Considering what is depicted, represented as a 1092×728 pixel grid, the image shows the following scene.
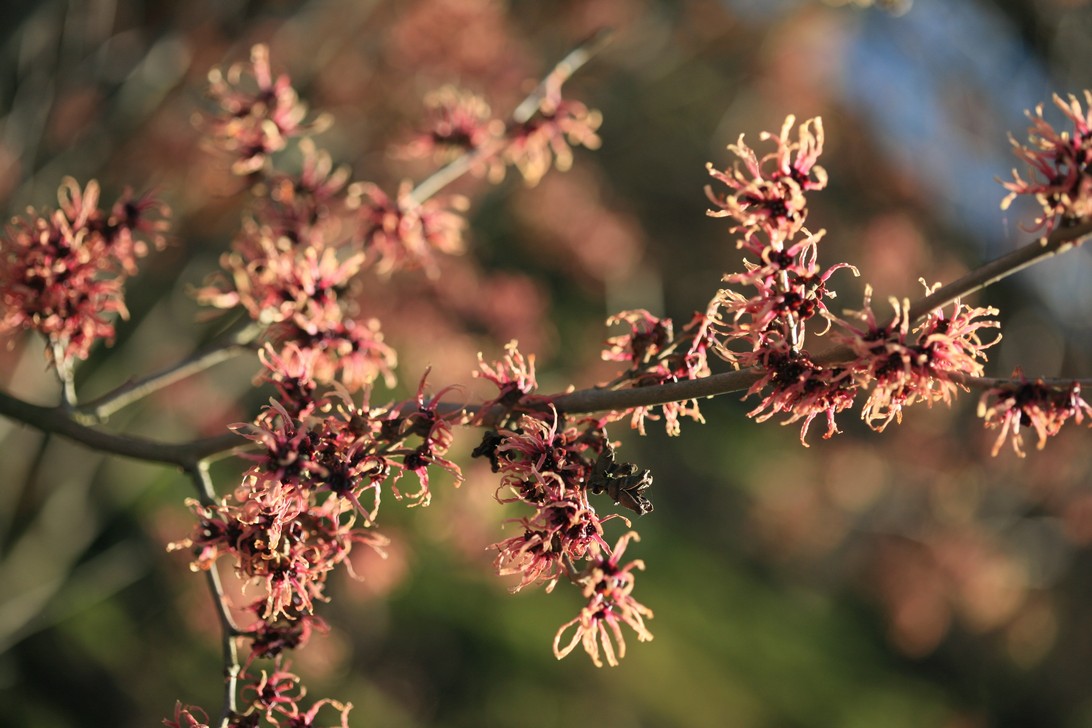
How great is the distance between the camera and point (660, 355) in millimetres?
2270

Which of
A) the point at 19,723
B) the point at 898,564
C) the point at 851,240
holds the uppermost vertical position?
the point at 851,240

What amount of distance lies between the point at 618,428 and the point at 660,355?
7.02m

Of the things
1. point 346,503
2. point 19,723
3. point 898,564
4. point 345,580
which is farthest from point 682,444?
point 346,503

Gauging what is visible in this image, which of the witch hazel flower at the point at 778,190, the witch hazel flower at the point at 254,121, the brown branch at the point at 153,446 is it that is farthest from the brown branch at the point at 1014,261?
the witch hazel flower at the point at 254,121

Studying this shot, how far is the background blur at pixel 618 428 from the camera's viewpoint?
6.12m

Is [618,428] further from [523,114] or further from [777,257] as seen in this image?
[777,257]

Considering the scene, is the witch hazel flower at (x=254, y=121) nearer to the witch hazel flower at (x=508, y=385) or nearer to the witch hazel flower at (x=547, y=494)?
the witch hazel flower at (x=508, y=385)

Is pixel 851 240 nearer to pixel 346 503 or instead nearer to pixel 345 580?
pixel 345 580

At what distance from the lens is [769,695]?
429 inches

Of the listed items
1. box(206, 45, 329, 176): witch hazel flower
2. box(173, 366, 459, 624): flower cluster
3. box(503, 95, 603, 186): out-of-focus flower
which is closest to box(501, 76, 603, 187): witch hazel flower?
box(503, 95, 603, 186): out-of-focus flower

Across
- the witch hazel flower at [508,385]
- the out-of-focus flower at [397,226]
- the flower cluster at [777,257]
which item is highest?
the out-of-focus flower at [397,226]

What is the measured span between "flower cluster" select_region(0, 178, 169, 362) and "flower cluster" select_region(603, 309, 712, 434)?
5.14ft

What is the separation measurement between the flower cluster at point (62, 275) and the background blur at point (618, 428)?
494 mm

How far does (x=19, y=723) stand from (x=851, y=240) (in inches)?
396
